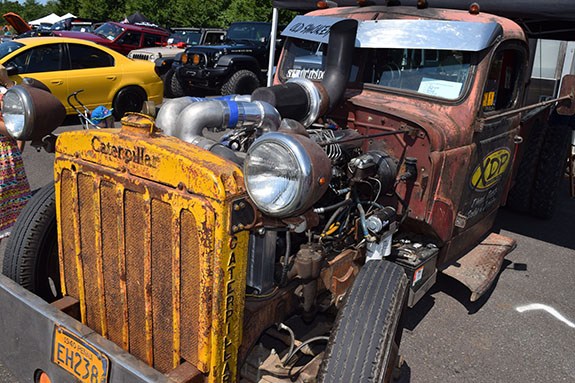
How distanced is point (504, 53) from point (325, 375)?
108 inches

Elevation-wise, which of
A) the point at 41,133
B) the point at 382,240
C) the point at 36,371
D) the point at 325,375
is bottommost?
the point at 36,371

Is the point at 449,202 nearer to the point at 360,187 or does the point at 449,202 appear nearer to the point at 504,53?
the point at 360,187

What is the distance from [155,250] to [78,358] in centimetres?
59

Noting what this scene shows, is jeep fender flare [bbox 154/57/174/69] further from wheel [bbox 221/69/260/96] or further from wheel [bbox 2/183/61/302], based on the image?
wheel [bbox 2/183/61/302]

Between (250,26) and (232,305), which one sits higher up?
(250,26)

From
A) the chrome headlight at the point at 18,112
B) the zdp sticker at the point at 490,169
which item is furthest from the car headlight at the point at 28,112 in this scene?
the zdp sticker at the point at 490,169

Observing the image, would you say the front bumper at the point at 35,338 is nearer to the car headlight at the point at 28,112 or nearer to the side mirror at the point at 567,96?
the car headlight at the point at 28,112

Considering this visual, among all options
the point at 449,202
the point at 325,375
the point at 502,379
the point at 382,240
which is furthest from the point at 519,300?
the point at 325,375

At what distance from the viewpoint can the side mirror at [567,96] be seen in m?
3.74

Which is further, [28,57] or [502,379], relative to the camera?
[28,57]

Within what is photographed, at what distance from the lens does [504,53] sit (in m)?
3.63

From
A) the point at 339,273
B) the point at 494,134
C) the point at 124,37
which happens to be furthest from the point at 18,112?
the point at 124,37

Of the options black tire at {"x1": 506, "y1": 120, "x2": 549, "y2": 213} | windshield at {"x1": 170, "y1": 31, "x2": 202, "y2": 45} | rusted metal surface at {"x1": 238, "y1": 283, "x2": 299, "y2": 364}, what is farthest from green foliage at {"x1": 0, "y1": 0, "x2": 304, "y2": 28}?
rusted metal surface at {"x1": 238, "y1": 283, "x2": 299, "y2": 364}

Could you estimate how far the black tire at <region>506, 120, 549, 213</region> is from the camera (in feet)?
17.7
